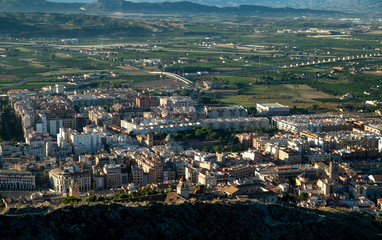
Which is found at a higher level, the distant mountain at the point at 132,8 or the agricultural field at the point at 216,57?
the distant mountain at the point at 132,8

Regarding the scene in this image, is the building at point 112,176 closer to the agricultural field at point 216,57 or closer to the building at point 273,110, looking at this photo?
the building at point 273,110

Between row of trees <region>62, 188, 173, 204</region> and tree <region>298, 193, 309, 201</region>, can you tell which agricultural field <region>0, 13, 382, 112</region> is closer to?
tree <region>298, 193, 309, 201</region>

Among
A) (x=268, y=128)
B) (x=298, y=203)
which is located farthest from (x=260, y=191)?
(x=268, y=128)

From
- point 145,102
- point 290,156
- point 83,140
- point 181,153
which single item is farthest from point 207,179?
point 145,102

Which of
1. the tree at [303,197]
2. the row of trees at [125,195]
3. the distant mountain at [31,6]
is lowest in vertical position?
the tree at [303,197]

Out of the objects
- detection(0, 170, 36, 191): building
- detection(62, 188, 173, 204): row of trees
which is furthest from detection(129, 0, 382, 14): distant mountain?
detection(62, 188, 173, 204): row of trees

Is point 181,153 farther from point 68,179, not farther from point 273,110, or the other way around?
point 273,110

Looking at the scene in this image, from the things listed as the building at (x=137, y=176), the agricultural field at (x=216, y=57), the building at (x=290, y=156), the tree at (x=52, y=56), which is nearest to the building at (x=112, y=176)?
the building at (x=137, y=176)
